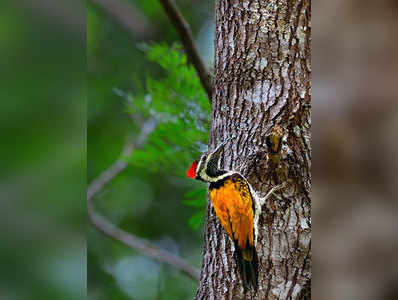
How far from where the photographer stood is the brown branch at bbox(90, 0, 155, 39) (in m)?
3.77

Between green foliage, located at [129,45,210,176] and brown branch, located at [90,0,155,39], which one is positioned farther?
brown branch, located at [90,0,155,39]

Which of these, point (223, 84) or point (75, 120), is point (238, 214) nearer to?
point (223, 84)

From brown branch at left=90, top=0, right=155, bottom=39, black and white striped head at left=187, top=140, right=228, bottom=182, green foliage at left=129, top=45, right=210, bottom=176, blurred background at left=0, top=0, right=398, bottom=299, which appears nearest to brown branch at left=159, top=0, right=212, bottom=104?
green foliage at left=129, top=45, right=210, bottom=176

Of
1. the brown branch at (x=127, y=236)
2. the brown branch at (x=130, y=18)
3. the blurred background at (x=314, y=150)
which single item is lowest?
the brown branch at (x=127, y=236)

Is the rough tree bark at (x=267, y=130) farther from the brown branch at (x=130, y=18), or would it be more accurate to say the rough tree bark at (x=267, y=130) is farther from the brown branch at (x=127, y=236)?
the brown branch at (x=130, y=18)

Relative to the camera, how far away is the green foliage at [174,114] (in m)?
2.11

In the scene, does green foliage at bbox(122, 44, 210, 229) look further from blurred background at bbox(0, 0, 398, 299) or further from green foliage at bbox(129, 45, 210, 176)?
blurred background at bbox(0, 0, 398, 299)

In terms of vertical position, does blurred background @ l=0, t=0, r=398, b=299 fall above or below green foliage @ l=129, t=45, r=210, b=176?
above

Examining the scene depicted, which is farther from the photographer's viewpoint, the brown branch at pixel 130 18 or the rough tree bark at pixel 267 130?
the brown branch at pixel 130 18

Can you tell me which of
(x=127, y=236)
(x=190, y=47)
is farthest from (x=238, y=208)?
(x=127, y=236)

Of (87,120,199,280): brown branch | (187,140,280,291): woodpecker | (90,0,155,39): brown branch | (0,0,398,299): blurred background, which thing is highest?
(90,0,155,39): brown branch

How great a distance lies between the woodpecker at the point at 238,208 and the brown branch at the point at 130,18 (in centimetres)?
267

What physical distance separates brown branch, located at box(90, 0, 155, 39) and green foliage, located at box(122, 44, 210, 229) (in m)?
1.57

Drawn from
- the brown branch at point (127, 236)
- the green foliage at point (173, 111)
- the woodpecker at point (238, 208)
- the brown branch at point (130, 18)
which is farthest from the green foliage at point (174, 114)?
the brown branch at point (130, 18)
